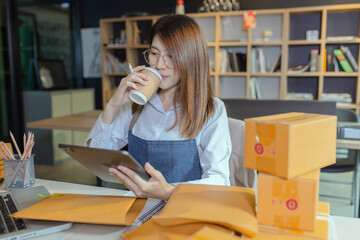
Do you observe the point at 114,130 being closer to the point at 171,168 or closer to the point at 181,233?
the point at 171,168

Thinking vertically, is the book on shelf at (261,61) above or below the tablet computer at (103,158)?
above

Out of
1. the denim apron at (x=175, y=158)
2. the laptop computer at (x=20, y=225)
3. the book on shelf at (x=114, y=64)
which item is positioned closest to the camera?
the laptop computer at (x=20, y=225)

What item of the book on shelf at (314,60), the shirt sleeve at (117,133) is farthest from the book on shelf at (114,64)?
the shirt sleeve at (117,133)

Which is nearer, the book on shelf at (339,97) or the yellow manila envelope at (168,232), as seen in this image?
the yellow manila envelope at (168,232)

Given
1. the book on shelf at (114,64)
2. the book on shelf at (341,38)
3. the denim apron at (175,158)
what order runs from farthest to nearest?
the book on shelf at (114,64), the book on shelf at (341,38), the denim apron at (175,158)

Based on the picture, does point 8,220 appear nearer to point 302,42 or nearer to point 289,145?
point 289,145

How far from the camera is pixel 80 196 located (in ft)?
3.17

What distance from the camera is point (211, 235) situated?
2.18 ft

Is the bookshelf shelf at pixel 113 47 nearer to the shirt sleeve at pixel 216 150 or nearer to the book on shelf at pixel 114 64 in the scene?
the book on shelf at pixel 114 64

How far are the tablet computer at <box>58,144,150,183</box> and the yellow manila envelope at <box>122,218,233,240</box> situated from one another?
0.17m

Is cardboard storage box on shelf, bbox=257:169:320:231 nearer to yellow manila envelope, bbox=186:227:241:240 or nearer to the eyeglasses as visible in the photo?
yellow manila envelope, bbox=186:227:241:240

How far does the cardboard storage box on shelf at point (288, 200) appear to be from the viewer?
27.2 inches

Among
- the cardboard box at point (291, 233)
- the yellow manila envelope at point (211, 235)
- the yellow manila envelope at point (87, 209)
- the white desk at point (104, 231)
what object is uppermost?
the yellow manila envelope at point (211, 235)

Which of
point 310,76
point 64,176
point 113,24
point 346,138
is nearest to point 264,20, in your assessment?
point 310,76
